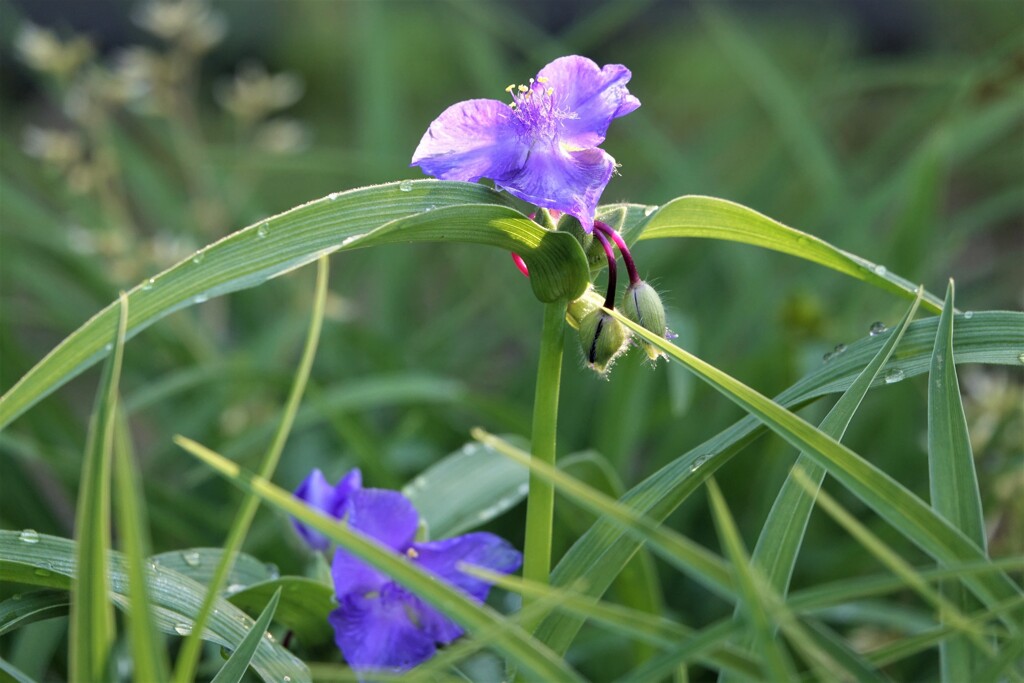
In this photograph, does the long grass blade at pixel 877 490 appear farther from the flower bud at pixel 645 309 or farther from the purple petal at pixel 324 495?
the purple petal at pixel 324 495

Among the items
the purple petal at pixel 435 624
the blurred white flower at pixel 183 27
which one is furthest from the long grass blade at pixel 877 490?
the blurred white flower at pixel 183 27

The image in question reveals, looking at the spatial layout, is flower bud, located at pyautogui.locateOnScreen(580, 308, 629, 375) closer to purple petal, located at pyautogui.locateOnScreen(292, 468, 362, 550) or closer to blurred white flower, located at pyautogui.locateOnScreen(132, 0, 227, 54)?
purple petal, located at pyautogui.locateOnScreen(292, 468, 362, 550)

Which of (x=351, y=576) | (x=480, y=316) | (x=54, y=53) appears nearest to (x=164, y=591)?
(x=351, y=576)

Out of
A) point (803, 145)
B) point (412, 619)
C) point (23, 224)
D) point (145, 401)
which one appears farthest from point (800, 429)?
point (23, 224)

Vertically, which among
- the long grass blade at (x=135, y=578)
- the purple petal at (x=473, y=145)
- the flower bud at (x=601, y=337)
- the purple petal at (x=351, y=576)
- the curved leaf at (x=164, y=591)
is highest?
the purple petal at (x=473, y=145)

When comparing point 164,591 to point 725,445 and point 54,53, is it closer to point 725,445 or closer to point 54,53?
point 725,445

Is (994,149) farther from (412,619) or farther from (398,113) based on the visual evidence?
(412,619)
